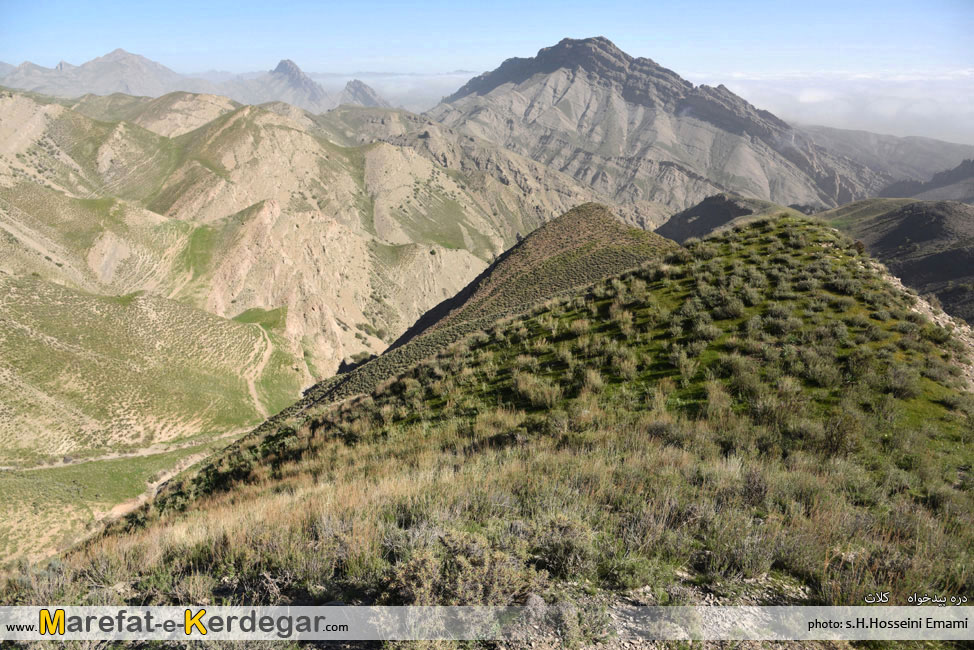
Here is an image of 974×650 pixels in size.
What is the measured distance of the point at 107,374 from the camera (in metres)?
37.3

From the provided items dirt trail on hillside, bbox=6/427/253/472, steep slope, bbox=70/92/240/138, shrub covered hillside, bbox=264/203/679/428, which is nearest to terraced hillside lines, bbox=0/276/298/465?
dirt trail on hillside, bbox=6/427/253/472

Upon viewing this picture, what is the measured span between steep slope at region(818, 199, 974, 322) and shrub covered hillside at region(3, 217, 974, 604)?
8920 centimetres

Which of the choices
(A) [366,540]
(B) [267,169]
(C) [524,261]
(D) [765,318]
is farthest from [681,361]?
(B) [267,169]

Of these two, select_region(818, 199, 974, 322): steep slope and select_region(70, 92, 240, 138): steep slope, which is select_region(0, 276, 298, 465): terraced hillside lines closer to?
select_region(818, 199, 974, 322): steep slope

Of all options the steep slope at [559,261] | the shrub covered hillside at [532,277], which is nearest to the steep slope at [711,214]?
the steep slope at [559,261]

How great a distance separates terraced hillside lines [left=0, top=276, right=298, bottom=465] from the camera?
1260 inches

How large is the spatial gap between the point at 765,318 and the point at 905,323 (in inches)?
116

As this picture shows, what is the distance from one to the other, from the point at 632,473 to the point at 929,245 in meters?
158

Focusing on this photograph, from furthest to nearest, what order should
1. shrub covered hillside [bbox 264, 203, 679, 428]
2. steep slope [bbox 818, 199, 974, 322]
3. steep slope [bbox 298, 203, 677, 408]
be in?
steep slope [bbox 818, 199, 974, 322], steep slope [bbox 298, 203, 677, 408], shrub covered hillside [bbox 264, 203, 679, 428]

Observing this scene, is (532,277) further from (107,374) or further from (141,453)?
(107,374)

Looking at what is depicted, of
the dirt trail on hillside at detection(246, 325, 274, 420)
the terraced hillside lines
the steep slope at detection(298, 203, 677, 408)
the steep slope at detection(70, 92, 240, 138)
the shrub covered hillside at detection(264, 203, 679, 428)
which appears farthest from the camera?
the steep slope at detection(70, 92, 240, 138)

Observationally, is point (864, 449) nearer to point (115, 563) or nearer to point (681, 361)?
point (681, 361)

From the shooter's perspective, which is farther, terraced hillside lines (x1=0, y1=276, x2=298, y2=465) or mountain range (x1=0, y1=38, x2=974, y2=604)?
terraced hillside lines (x1=0, y1=276, x2=298, y2=465)

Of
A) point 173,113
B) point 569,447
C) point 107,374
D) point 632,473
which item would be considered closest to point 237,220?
point 107,374
